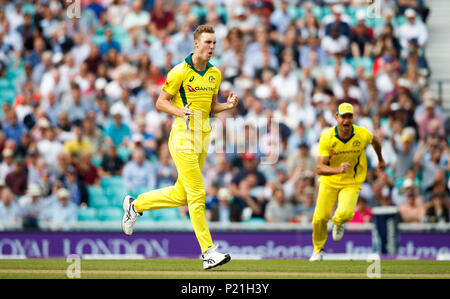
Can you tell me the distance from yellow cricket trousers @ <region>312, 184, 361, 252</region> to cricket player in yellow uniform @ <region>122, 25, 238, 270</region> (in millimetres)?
2730

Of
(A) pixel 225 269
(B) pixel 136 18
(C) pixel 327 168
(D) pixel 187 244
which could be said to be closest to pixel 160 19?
(B) pixel 136 18

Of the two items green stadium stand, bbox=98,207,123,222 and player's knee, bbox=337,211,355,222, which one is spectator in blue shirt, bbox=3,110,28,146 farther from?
player's knee, bbox=337,211,355,222

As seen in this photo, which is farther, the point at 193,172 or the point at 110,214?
the point at 110,214

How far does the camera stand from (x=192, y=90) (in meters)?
11.3

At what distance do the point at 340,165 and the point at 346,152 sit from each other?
0.71 ft

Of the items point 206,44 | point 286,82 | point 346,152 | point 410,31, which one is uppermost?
point 410,31

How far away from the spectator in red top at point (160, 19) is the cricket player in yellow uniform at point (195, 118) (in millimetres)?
12123

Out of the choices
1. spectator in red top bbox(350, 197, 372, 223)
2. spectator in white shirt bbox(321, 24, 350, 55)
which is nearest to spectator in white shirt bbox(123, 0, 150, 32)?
spectator in white shirt bbox(321, 24, 350, 55)

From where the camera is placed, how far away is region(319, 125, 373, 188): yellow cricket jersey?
1330cm

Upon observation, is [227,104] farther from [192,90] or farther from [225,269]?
[225,269]

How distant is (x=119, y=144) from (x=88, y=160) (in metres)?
1.06

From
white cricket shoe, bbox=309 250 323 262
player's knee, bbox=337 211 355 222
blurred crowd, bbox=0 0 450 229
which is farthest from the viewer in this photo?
blurred crowd, bbox=0 0 450 229

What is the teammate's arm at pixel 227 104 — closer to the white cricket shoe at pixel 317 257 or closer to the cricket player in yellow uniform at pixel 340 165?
the cricket player in yellow uniform at pixel 340 165
